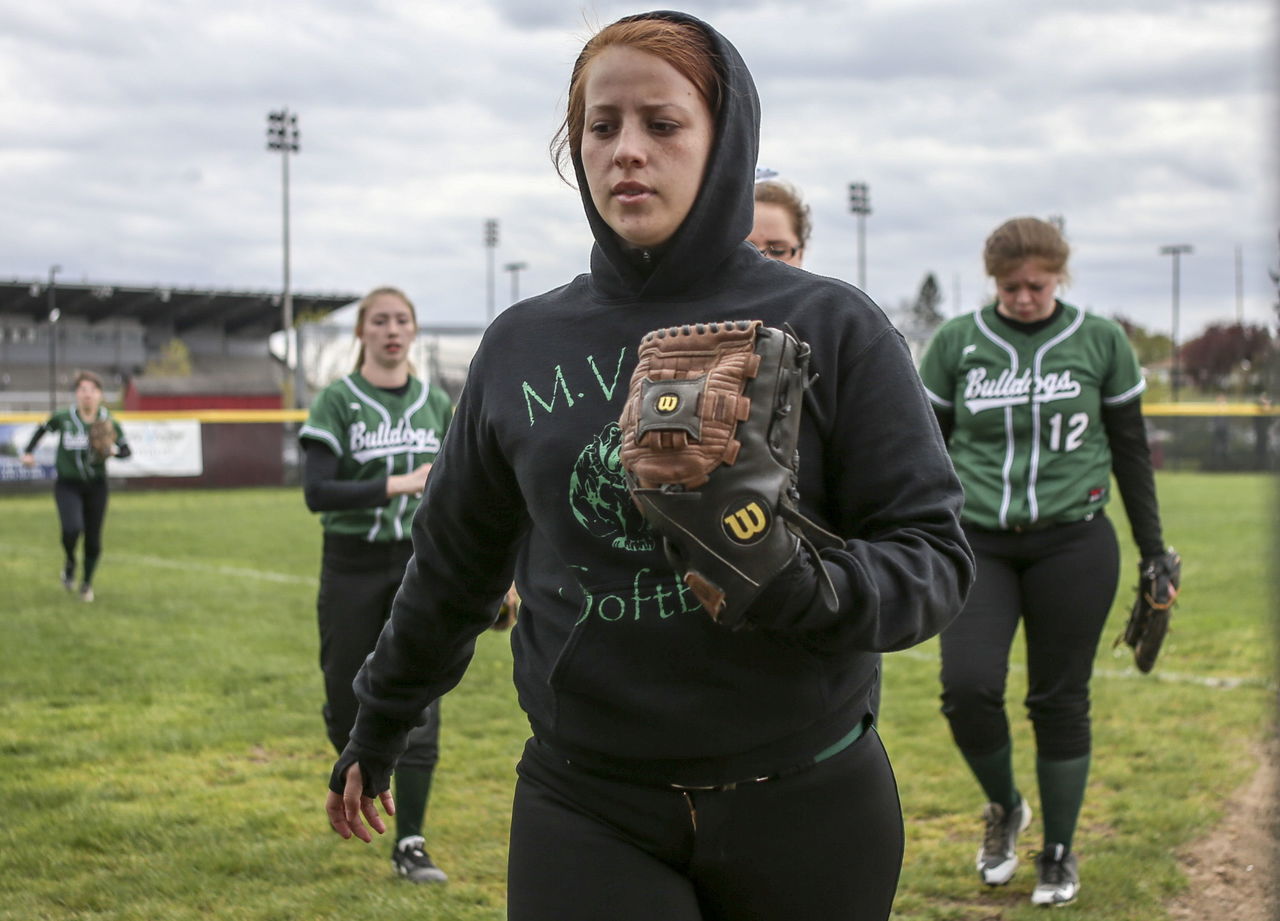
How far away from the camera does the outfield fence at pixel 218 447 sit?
2558cm

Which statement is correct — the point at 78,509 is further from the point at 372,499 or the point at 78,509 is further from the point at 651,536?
the point at 651,536

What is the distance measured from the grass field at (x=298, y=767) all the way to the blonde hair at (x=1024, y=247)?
3.95 ft

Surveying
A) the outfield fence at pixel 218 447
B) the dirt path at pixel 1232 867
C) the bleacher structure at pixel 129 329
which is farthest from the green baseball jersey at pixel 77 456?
the bleacher structure at pixel 129 329

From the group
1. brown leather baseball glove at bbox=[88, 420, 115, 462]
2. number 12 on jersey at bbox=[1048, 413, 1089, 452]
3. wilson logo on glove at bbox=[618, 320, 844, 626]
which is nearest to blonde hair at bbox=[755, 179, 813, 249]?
number 12 on jersey at bbox=[1048, 413, 1089, 452]

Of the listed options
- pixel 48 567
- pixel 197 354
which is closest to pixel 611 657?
pixel 48 567

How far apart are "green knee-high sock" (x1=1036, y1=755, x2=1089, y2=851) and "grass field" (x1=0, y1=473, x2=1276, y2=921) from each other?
0.74 feet

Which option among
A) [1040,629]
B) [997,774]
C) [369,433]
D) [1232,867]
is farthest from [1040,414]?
[369,433]

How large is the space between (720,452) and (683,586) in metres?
0.30

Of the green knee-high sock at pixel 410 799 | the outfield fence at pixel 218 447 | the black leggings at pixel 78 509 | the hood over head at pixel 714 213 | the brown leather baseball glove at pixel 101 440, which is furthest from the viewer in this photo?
the outfield fence at pixel 218 447

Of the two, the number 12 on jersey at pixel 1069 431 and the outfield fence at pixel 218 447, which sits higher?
the number 12 on jersey at pixel 1069 431

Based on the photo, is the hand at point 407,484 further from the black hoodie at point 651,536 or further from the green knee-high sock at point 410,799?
the black hoodie at point 651,536

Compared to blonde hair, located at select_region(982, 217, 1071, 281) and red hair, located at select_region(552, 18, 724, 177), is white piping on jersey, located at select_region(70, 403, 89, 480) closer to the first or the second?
blonde hair, located at select_region(982, 217, 1071, 281)

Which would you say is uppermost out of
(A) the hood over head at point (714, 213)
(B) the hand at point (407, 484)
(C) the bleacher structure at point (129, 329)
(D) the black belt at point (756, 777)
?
(C) the bleacher structure at point (129, 329)

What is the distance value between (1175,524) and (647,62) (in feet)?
58.1
